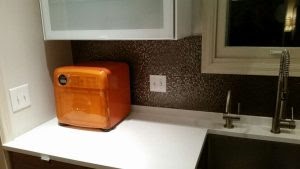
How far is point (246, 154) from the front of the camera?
1242 millimetres

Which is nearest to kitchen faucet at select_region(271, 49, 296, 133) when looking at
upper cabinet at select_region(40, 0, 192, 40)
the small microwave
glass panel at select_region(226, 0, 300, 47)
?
glass panel at select_region(226, 0, 300, 47)

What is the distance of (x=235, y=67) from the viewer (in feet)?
4.18

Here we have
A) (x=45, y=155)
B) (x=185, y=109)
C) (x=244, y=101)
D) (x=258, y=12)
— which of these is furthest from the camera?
(x=185, y=109)

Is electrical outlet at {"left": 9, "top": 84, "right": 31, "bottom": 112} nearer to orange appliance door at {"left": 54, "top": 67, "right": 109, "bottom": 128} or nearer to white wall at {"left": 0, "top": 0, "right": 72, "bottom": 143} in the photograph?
white wall at {"left": 0, "top": 0, "right": 72, "bottom": 143}

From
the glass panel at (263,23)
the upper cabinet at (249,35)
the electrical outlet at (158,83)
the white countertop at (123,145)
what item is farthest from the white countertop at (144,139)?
the glass panel at (263,23)

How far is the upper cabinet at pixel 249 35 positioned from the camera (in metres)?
1.20

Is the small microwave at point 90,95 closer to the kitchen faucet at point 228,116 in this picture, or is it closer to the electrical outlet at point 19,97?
the electrical outlet at point 19,97

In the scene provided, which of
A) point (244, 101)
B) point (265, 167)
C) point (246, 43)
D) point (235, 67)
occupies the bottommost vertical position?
point (265, 167)

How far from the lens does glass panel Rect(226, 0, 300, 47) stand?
46.6 inches

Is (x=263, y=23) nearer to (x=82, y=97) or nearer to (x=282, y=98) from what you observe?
(x=282, y=98)

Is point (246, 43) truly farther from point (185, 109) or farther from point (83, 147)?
point (83, 147)

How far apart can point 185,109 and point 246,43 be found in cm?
48

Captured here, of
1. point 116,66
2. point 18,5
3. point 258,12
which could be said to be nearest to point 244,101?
point 258,12

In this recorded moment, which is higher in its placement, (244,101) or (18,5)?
(18,5)
